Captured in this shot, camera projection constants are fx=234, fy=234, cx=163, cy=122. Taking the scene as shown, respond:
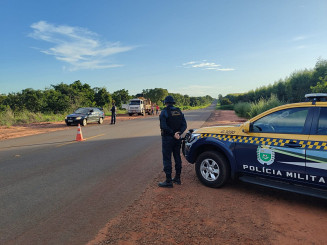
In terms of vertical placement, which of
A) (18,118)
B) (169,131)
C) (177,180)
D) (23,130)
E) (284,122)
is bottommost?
(177,180)

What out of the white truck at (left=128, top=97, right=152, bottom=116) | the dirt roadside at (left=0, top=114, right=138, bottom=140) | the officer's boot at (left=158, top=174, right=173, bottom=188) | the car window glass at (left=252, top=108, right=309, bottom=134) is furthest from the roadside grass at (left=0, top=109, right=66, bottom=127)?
the car window glass at (left=252, top=108, right=309, bottom=134)

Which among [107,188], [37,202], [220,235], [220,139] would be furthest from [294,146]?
[37,202]

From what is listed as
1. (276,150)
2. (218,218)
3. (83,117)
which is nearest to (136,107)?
(83,117)

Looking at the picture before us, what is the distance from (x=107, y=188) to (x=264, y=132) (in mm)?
3372

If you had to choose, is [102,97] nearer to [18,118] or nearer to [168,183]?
[18,118]

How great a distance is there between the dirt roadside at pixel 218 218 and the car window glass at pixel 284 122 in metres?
1.32

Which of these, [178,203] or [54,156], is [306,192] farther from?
[54,156]

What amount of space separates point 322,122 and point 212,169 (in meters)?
2.16

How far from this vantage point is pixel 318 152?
3.62m

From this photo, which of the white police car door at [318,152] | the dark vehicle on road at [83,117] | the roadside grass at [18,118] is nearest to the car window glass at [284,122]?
the white police car door at [318,152]

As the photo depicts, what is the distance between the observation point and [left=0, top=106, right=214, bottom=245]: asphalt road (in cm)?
339

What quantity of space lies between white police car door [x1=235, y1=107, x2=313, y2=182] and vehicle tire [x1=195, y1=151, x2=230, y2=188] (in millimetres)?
336

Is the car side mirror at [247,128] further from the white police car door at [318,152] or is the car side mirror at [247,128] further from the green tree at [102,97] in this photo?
the green tree at [102,97]

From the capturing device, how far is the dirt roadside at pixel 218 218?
123 inches
